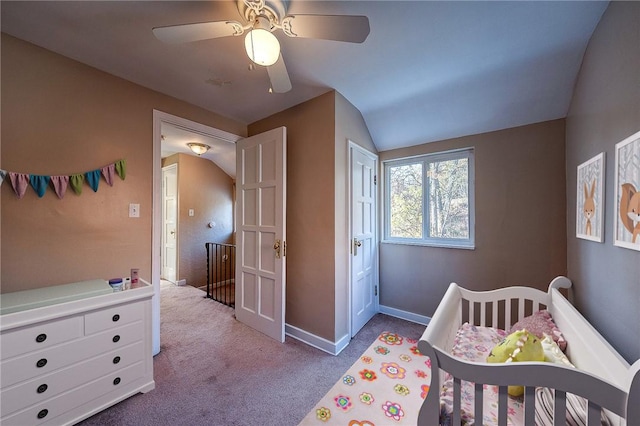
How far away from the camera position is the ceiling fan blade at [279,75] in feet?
4.57

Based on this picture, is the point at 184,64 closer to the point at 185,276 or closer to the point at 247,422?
the point at 247,422

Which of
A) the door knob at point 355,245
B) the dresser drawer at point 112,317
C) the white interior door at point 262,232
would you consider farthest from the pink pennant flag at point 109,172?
the door knob at point 355,245

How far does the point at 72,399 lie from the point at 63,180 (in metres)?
1.40

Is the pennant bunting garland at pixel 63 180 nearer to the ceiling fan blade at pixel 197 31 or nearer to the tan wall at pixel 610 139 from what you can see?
the ceiling fan blade at pixel 197 31

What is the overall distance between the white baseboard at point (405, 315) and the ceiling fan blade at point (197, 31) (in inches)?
118

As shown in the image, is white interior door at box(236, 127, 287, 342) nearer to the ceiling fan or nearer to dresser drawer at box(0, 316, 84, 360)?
the ceiling fan

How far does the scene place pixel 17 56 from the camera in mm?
1508

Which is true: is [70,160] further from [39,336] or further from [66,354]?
[66,354]

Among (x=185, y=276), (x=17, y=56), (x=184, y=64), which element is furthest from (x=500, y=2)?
(x=185, y=276)

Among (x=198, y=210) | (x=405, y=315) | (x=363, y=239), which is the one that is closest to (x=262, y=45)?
(x=363, y=239)

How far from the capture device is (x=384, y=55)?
167 centimetres

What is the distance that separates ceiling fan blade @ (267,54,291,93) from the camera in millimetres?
1393

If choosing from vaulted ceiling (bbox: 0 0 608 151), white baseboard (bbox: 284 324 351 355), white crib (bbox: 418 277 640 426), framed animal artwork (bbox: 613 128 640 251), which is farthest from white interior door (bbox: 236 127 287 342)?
framed animal artwork (bbox: 613 128 640 251)

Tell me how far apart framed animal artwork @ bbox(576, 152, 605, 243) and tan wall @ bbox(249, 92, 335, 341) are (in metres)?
1.64
